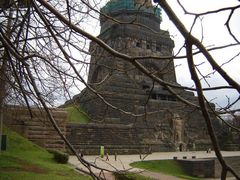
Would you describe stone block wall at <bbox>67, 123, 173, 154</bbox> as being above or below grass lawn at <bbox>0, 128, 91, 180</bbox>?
above

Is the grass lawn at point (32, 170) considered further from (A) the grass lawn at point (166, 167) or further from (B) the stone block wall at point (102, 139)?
(B) the stone block wall at point (102, 139)

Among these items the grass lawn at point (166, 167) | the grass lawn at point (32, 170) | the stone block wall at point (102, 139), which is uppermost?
the stone block wall at point (102, 139)

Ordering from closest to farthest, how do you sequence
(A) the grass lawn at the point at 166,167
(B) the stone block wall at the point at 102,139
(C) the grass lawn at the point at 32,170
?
1. (C) the grass lawn at the point at 32,170
2. (A) the grass lawn at the point at 166,167
3. (B) the stone block wall at the point at 102,139

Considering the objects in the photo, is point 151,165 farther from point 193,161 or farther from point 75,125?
point 75,125

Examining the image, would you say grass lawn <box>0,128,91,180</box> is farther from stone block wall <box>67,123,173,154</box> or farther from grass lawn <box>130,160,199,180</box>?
stone block wall <box>67,123,173,154</box>

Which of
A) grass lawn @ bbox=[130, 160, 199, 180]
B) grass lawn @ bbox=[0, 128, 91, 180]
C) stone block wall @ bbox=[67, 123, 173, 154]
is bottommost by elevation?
grass lawn @ bbox=[130, 160, 199, 180]

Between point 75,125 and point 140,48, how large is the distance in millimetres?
9842

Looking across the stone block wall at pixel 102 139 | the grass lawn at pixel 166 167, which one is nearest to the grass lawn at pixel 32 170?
the grass lawn at pixel 166 167

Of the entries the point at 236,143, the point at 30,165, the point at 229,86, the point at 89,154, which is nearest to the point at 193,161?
the point at 89,154

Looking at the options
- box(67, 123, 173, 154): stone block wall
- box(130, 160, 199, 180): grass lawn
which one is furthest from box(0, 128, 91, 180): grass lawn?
box(67, 123, 173, 154): stone block wall

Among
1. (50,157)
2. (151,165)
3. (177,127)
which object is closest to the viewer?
(50,157)

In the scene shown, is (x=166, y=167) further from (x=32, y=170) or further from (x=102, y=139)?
(x=32, y=170)

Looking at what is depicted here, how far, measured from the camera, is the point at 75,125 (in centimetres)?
2156

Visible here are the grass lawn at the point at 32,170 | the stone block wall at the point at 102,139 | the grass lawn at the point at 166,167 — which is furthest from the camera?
the stone block wall at the point at 102,139
